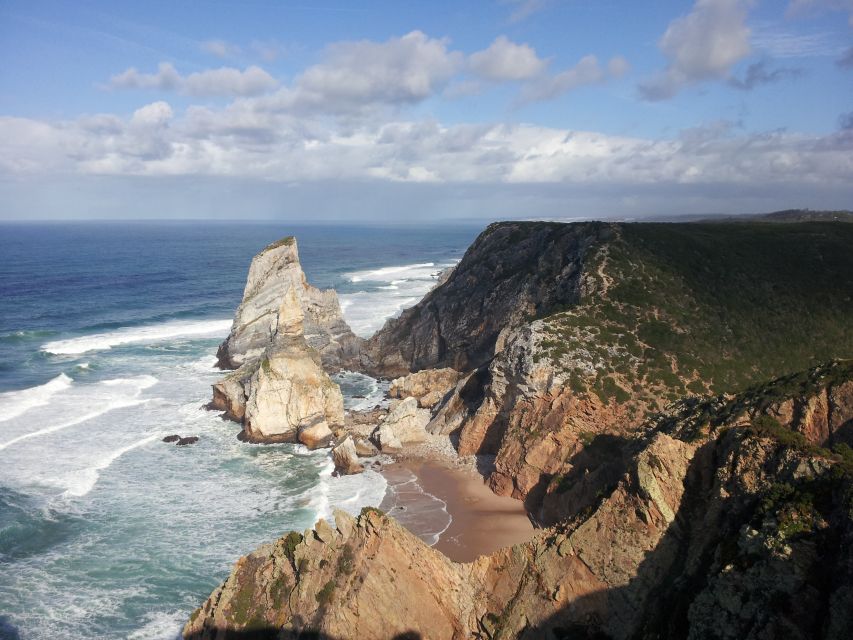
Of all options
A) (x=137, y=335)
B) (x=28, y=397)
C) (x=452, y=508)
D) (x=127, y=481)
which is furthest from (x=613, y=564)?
(x=137, y=335)

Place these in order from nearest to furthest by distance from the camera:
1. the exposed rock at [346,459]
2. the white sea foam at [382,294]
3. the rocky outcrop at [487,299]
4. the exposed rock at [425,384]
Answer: the exposed rock at [346,459]
the exposed rock at [425,384]
the rocky outcrop at [487,299]
the white sea foam at [382,294]

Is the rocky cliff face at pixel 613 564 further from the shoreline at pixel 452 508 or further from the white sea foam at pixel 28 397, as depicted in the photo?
the white sea foam at pixel 28 397

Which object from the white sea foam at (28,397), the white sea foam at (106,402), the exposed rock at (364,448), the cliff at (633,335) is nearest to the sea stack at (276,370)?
the exposed rock at (364,448)

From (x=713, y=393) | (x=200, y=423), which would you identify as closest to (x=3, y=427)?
(x=200, y=423)

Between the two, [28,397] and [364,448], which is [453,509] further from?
[28,397]

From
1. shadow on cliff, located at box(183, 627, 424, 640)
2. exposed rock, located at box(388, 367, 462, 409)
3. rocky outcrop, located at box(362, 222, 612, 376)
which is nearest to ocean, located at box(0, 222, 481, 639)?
exposed rock, located at box(388, 367, 462, 409)

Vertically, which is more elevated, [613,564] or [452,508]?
[613,564]
